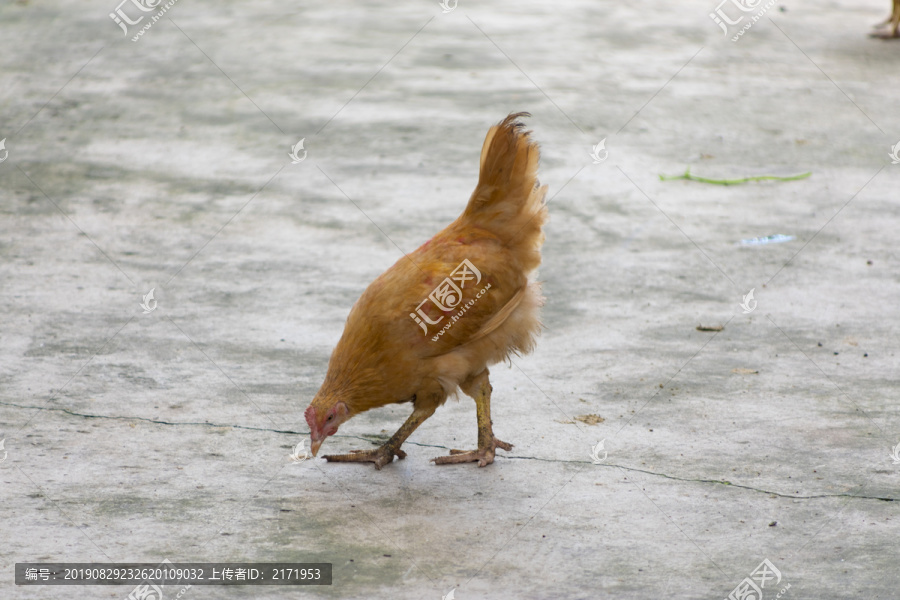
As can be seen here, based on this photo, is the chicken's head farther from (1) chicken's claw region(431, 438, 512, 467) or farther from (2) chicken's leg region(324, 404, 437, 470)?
(1) chicken's claw region(431, 438, 512, 467)

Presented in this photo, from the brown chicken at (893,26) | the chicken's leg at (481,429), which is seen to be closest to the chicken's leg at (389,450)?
the chicken's leg at (481,429)

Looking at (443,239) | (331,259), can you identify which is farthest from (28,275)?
(443,239)

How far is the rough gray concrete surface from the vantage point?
3.41 meters

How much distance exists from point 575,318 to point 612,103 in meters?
4.15

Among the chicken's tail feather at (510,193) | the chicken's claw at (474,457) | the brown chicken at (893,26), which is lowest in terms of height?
the brown chicken at (893,26)

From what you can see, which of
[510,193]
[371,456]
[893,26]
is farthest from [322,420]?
[893,26]

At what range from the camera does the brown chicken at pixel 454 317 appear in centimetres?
365

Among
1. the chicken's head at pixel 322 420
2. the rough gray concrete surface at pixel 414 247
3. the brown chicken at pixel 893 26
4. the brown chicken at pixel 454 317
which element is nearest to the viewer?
the rough gray concrete surface at pixel 414 247

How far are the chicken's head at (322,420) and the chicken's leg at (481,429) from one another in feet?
1.86

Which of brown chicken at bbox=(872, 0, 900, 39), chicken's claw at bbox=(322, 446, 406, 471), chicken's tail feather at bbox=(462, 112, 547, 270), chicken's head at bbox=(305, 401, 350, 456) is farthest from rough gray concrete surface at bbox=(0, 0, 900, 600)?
chicken's tail feather at bbox=(462, 112, 547, 270)

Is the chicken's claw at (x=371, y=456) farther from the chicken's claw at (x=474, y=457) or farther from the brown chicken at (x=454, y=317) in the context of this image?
the chicken's claw at (x=474, y=457)

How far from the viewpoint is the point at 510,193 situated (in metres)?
4.08

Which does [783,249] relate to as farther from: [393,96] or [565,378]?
[393,96]

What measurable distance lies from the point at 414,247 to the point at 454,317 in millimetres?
2366
